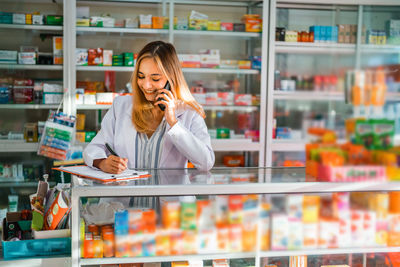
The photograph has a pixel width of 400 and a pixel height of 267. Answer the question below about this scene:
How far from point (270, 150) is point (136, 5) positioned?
2278mm

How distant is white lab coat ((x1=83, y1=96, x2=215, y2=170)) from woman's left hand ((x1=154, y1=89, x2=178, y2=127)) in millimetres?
51

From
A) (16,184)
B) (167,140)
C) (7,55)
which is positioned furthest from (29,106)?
(167,140)

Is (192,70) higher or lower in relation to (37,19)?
lower

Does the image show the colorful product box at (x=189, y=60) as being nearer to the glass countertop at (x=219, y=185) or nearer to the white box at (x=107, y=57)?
the white box at (x=107, y=57)

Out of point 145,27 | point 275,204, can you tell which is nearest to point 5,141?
point 145,27

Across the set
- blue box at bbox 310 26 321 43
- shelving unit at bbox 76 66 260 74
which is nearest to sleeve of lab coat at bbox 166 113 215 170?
shelving unit at bbox 76 66 260 74

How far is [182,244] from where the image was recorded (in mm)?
1979

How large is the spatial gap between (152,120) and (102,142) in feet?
1.00

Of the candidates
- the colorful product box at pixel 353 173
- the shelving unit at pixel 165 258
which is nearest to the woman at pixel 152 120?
the shelving unit at pixel 165 258

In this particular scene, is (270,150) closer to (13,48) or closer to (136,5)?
(136,5)

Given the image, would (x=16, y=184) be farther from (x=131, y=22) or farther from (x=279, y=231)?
(x=279, y=231)

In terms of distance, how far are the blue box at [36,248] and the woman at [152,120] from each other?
49cm

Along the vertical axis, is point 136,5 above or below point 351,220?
above

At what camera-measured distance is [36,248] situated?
2141mm
